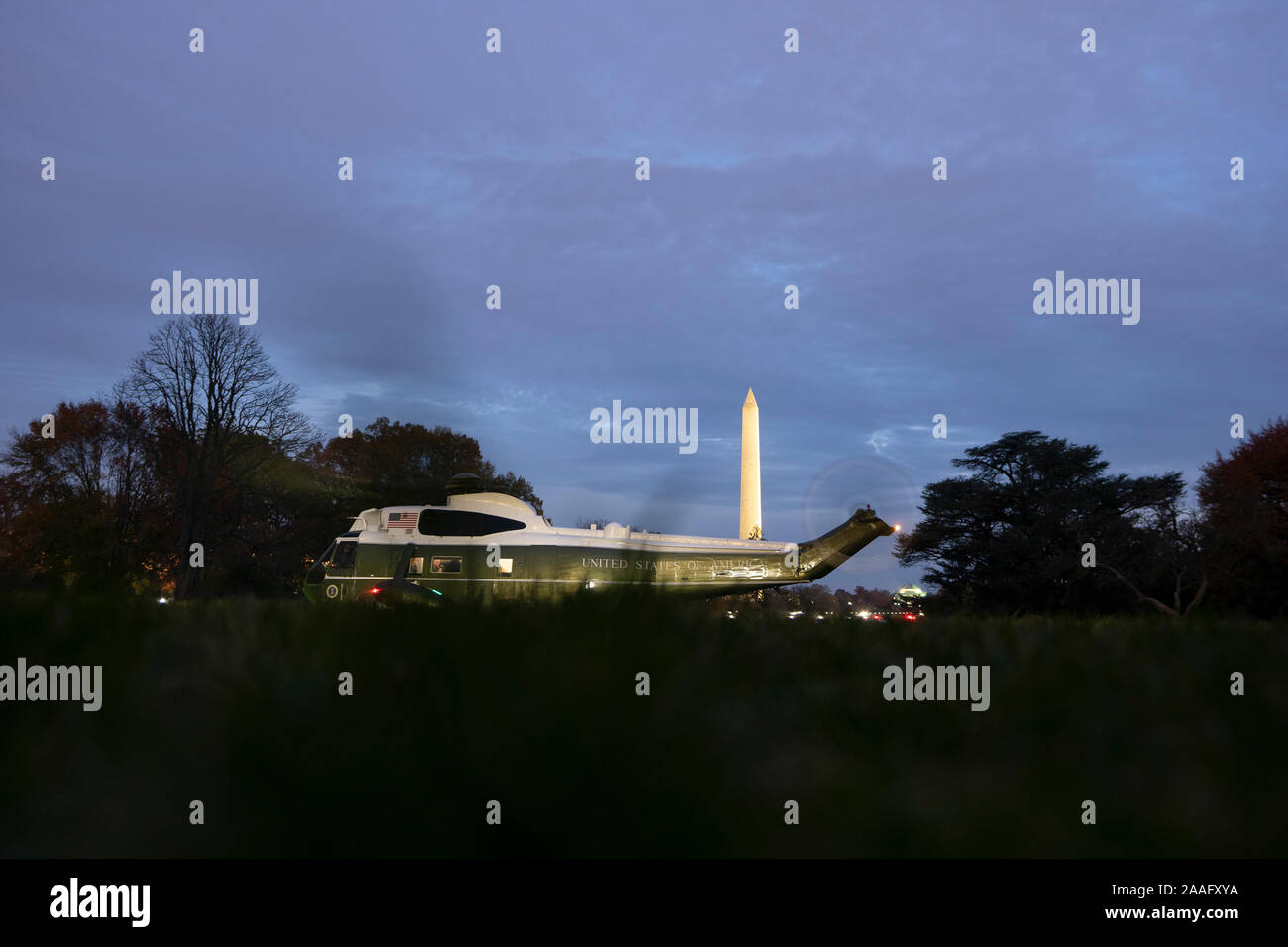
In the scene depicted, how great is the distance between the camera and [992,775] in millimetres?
1321

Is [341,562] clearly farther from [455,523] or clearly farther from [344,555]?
[455,523]

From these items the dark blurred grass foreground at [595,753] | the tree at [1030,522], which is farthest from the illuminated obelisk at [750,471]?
the dark blurred grass foreground at [595,753]

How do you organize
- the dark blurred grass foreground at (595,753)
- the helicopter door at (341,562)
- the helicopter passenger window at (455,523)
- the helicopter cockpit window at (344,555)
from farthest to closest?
the helicopter passenger window at (455,523) → the helicopter cockpit window at (344,555) → the helicopter door at (341,562) → the dark blurred grass foreground at (595,753)

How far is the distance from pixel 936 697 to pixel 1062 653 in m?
0.62

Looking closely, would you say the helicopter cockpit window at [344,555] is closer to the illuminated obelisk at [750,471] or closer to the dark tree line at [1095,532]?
the dark tree line at [1095,532]

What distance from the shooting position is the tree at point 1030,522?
39.7 metres

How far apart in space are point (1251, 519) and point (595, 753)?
36678 mm

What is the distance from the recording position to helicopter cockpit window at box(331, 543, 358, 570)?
71.7 ft

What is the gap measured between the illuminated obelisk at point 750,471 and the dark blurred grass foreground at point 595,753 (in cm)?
5575

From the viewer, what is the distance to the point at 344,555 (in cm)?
2202

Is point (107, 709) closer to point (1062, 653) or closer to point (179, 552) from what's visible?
point (1062, 653)

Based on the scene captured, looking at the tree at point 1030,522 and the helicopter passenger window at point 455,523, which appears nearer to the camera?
the helicopter passenger window at point 455,523

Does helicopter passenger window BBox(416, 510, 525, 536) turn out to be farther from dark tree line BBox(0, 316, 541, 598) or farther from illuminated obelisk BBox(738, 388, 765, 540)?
illuminated obelisk BBox(738, 388, 765, 540)
